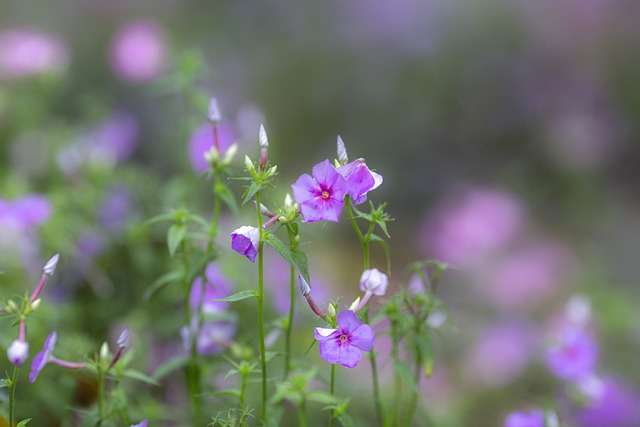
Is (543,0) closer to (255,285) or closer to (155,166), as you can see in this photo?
(155,166)

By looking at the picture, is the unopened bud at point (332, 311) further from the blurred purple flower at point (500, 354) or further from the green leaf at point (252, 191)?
the blurred purple flower at point (500, 354)

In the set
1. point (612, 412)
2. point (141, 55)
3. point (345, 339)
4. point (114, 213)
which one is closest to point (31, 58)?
point (141, 55)

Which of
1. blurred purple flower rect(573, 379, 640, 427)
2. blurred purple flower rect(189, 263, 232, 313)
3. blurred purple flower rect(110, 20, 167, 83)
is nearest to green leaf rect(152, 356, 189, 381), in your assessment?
blurred purple flower rect(189, 263, 232, 313)

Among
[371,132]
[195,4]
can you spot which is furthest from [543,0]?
[195,4]

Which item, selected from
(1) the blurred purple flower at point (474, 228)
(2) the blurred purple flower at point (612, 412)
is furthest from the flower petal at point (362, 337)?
(1) the blurred purple flower at point (474, 228)

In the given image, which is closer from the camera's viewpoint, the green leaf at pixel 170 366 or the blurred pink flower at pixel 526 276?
the green leaf at pixel 170 366

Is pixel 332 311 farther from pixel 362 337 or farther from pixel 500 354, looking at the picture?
pixel 500 354
